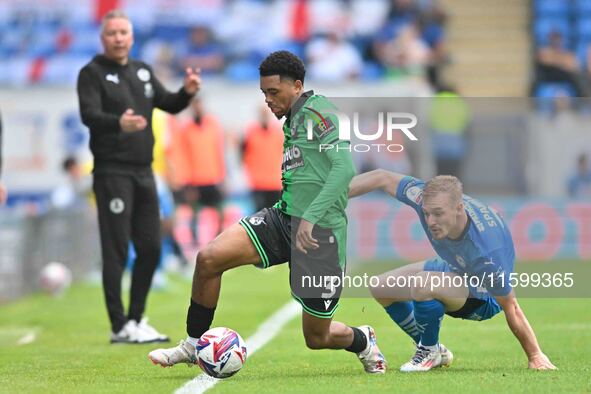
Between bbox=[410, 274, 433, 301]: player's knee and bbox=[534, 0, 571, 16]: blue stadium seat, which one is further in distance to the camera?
bbox=[534, 0, 571, 16]: blue stadium seat

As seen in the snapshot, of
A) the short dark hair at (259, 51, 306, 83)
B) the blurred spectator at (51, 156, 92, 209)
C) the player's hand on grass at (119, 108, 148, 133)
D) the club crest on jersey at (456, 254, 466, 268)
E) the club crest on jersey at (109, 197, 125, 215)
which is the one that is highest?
the short dark hair at (259, 51, 306, 83)

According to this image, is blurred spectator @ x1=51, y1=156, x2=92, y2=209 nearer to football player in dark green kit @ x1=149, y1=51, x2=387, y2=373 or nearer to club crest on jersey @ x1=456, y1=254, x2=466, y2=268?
football player in dark green kit @ x1=149, y1=51, x2=387, y2=373

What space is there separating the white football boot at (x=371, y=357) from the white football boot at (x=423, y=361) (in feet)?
0.55

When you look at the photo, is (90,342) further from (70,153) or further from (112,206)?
(70,153)

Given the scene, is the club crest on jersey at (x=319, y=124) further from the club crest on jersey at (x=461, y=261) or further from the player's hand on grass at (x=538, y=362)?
the player's hand on grass at (x=538, y=362)

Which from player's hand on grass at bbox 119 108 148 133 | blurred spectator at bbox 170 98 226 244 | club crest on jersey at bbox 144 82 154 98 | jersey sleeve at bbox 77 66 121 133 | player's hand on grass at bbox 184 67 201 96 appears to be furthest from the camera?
blurred spectator at bbox 170 98 226 244

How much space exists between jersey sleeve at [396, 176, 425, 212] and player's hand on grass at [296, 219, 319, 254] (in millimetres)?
748

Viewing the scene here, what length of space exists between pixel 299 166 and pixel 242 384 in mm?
1189

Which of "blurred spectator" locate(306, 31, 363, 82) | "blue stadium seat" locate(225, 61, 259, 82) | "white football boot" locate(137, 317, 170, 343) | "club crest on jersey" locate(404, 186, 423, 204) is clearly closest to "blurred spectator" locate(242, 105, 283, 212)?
"blue stadium seat" locate(225, 61, 259, 82)

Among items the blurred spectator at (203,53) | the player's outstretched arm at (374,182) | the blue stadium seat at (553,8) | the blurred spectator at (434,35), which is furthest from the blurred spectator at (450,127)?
the blue stadium seat at (553,8)

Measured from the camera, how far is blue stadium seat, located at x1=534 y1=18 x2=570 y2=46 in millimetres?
22500

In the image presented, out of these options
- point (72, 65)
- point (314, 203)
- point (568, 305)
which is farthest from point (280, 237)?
point (72, 65)

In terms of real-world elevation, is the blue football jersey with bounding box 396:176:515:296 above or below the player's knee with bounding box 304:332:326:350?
above

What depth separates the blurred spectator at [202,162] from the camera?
17594 millimetres
